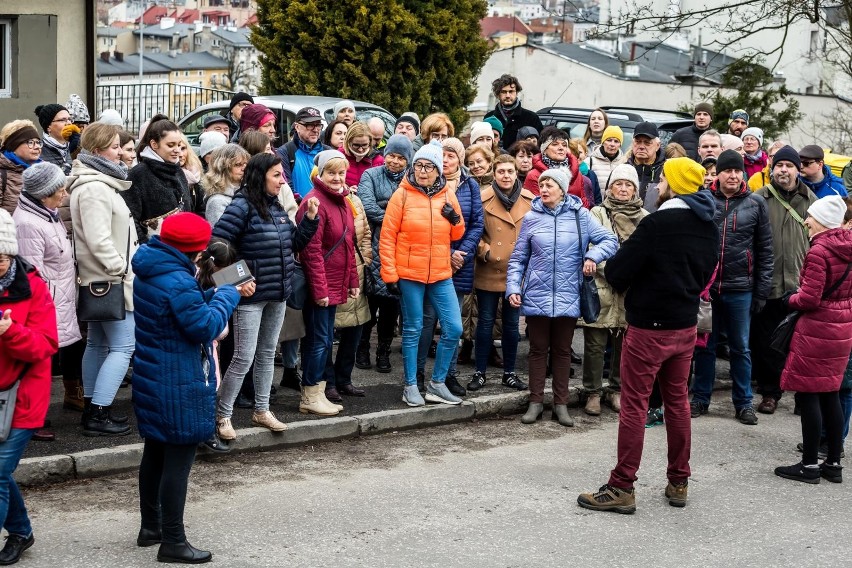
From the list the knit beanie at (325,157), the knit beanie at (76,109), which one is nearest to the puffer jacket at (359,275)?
the knit beanie at (325,157)

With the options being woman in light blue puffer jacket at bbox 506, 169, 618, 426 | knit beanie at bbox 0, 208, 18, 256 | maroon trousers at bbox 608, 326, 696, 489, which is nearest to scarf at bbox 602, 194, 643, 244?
woman in light blue puffer jacket at bbox 506, 169, 618, 426

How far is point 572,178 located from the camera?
432 inches

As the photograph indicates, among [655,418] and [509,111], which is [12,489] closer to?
[655,418]

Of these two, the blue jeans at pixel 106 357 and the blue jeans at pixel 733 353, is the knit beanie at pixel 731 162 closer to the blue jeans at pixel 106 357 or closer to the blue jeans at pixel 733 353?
the blue jeans at pixel 733 353

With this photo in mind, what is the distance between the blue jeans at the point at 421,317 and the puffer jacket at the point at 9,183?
2882 mm

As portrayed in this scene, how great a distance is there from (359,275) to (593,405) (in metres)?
2.20

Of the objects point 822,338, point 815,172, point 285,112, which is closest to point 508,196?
point 822,338

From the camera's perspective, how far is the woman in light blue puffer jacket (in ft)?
Answer: 28.8

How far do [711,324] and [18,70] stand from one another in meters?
8.81

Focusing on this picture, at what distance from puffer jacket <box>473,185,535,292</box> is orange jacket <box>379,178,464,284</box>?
85 cm

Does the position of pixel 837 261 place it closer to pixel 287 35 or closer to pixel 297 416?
pixel 297 416

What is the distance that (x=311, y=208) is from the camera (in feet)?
26.4

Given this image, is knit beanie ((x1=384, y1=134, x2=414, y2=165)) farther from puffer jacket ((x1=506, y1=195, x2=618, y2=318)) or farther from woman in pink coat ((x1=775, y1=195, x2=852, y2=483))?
woman in pink coat ((x1=775, y1=195, x2=852, y2=483))

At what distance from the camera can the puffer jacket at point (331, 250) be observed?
8.37m
